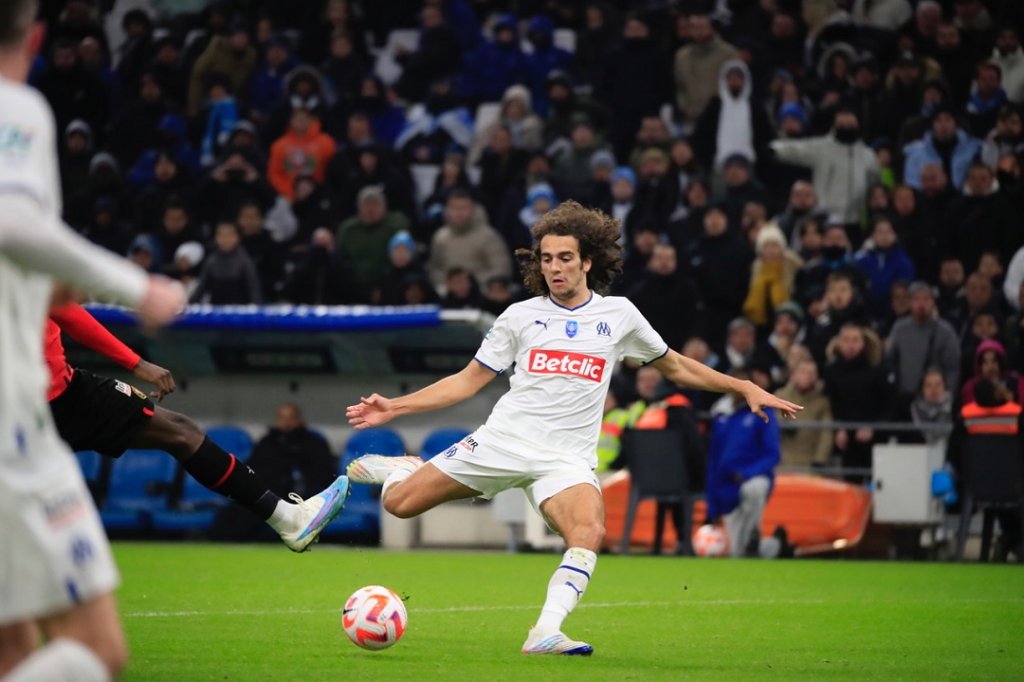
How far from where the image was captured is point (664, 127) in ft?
69.2

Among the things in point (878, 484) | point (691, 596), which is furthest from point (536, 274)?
point (878, 484)

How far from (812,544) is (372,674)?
1115cm

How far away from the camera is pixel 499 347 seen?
8.93m

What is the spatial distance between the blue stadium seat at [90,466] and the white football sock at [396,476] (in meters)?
10.9

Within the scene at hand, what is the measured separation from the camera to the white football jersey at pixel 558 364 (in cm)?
869

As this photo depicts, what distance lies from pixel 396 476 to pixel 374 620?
45.1 inches

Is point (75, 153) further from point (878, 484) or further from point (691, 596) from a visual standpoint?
point (691, 596)

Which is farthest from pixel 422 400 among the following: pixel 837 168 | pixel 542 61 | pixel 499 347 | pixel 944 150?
pixel 542 61

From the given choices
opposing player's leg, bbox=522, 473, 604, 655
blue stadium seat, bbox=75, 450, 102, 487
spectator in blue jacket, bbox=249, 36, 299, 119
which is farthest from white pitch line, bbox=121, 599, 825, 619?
spectator in blue jacket, bbox=249, 36, 299, 119

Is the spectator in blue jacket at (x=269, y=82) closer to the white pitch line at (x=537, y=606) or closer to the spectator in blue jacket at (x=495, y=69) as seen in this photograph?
the spectator in blue jacket at (x=495, y=69)

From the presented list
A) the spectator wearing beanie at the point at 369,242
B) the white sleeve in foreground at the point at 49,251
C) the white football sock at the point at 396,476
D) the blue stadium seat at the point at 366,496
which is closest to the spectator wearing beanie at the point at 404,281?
the spectator wearing beanie at the point at 369,242

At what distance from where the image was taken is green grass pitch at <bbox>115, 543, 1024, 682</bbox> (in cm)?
779

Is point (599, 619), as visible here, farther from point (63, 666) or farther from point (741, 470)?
point (741, 470)

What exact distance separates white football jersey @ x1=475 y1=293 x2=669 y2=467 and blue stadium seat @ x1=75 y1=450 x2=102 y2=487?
37.8 ft
